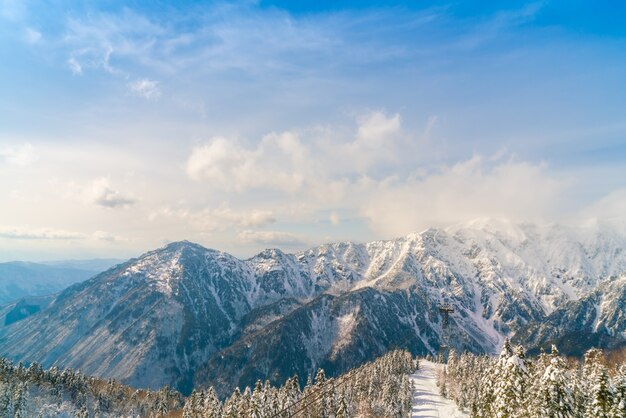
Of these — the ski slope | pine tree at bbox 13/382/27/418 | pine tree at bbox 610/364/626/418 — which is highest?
pine tree at bbox 610/364/626/418

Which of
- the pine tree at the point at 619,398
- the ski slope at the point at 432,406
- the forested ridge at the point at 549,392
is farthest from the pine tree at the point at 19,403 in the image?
the pine tree at the point at 619,398

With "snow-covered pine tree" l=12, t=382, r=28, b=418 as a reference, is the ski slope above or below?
below

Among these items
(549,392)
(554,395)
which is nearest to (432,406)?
(554,395)

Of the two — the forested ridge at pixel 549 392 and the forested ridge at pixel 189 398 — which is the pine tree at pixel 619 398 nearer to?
the forested ridge at pixel 549 392

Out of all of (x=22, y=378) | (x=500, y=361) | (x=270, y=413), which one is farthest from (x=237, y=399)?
(x=22, y=378)

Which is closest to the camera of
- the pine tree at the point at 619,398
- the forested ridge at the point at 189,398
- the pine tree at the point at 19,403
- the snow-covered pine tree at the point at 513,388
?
the snow-covered pine tree at the point at 513,388

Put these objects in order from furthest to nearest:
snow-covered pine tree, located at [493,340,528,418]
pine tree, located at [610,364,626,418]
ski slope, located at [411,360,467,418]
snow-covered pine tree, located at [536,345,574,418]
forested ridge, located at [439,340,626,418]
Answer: ski slope, located at [411,360,467,418]
pine tree, located at [610,364,626,418]
snow-covered pine tree, located at [493,340,528,418]
forested ridge, located at [439,340,626,418]
snow-covered pine tree, located at [536,345,574,418]

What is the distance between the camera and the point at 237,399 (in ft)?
317

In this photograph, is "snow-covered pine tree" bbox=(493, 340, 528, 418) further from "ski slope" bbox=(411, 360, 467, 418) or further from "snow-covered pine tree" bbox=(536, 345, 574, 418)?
"ski slope" bbox=(411, 360, 467, 418)

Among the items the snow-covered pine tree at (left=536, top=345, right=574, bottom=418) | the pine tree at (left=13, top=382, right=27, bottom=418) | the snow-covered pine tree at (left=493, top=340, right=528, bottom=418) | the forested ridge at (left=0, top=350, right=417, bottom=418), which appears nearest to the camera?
the snow-covered pine tree at (left=536, top=345, right=574, bottom=418)

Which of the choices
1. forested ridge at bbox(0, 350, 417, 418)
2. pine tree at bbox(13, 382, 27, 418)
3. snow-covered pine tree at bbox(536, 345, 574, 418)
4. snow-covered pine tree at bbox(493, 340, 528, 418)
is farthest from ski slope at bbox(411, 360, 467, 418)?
pine tree at bbox(13, 382, 27, 418)

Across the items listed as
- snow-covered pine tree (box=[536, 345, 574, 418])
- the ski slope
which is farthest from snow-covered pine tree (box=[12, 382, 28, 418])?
snow-covered pine tree (box=[536, 345, 574, 418])

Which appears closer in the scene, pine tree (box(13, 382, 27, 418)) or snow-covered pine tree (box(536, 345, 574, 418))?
snow-covered pine tree (box(536, 345, 574, 418))

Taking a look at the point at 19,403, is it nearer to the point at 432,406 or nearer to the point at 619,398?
the point at 432,406
